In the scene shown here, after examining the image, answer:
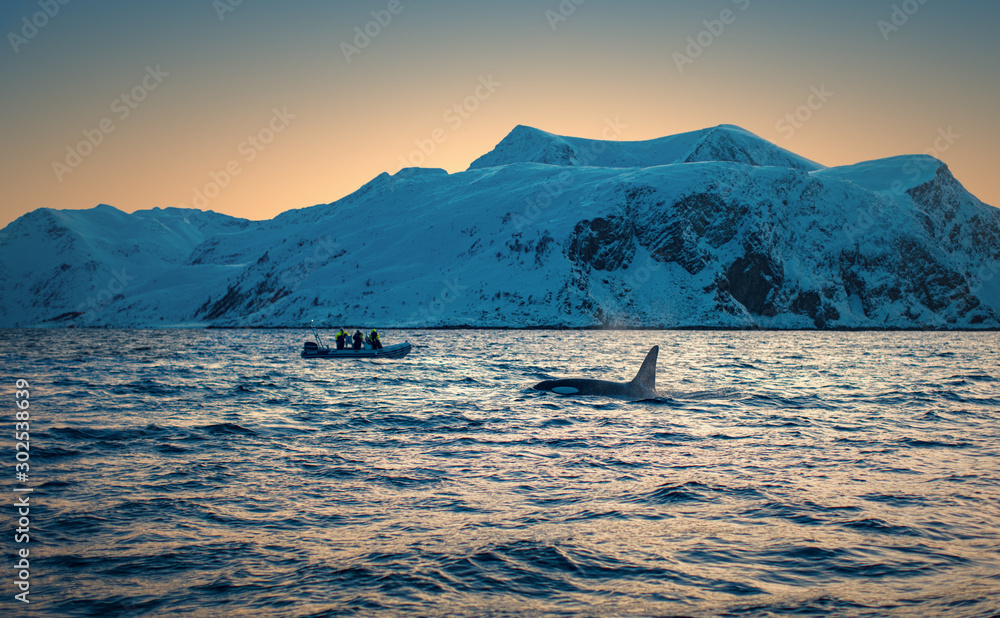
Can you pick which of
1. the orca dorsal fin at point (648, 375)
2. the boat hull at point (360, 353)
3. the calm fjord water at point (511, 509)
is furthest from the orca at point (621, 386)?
the boat hull at point (360, 353)

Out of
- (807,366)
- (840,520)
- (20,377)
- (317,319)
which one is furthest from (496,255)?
(840,520)

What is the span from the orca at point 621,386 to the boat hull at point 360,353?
28172 millimetres

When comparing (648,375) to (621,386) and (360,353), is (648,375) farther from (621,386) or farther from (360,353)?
(360,353)

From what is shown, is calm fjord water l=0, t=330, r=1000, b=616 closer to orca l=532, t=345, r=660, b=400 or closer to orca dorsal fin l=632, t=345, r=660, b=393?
orca l=532, t=345, r=660, b=400

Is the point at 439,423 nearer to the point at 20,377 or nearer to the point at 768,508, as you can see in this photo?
the point at 768,508

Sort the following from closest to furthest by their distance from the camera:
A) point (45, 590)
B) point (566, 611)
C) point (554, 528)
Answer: point (566, 611) → point (45, 590) → point (554, 528)

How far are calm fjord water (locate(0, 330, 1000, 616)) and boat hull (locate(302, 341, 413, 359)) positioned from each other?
29.2m

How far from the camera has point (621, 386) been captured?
1320 inches

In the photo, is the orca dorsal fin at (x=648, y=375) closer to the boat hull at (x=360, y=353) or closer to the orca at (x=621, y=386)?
the orca at (x=621, y=386)

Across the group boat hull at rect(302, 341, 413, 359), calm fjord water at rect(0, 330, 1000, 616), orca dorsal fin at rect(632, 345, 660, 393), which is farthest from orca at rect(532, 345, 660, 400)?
boat hull at rect(302, 341, 413, 359)

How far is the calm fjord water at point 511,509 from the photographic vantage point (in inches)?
341

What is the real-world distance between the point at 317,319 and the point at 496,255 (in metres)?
54.1

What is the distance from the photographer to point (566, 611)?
809 centimetres

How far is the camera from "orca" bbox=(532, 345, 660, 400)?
3241 cm
